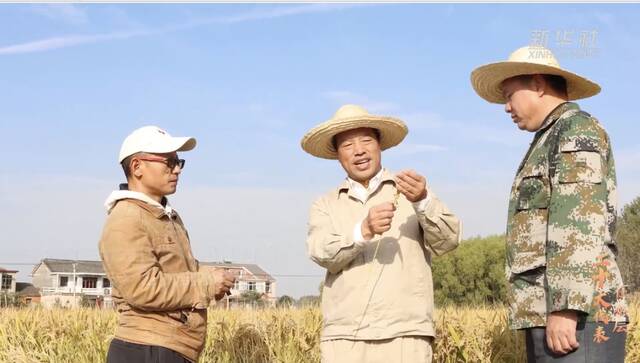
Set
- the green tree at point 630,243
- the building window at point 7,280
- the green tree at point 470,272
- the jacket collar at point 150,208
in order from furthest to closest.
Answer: the building window at point 7,280 < the green tree at point 630,243 < the green tree at point 470,272 < the jacket collar at point 150,208

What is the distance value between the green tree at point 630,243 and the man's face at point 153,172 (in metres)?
30.3

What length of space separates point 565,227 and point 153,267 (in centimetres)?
173

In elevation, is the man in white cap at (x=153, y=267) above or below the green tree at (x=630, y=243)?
below

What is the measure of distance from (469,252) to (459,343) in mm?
27416

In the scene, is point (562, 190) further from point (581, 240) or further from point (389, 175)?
point (389, 175)

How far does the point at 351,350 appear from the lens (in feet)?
11.7

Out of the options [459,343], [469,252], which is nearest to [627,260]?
[469,252]

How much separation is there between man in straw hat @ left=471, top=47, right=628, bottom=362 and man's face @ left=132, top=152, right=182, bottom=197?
1.57m

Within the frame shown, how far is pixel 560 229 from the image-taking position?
114 inches

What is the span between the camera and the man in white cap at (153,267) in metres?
3.28

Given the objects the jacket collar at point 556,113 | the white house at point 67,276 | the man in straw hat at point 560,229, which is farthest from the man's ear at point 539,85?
the white house at point 67,276

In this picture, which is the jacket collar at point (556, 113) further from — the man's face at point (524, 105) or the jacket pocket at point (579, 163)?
the jacket pocket at point (579, 163)

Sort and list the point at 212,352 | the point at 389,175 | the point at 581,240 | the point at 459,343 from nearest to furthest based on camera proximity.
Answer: the point at 581,240 → the point at 389,175 → the point at 459,343 → the point at 212,352

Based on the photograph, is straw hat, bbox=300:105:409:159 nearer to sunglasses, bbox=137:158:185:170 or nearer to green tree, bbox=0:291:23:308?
sunglasses, bbox=137:158:185:170
